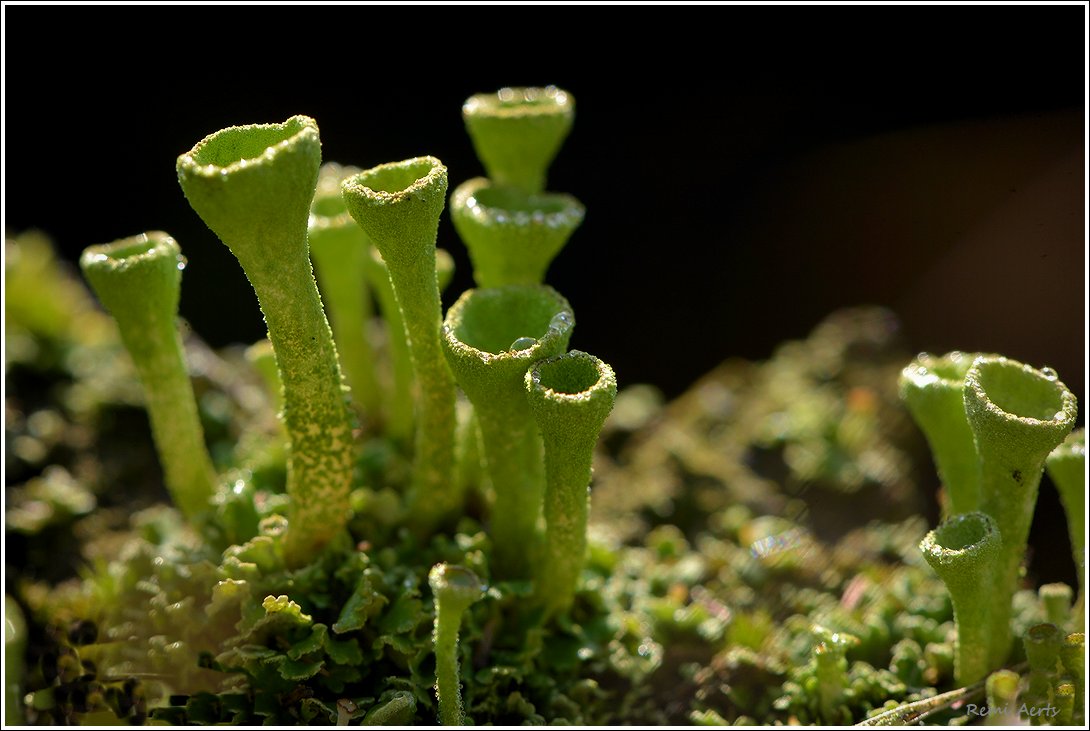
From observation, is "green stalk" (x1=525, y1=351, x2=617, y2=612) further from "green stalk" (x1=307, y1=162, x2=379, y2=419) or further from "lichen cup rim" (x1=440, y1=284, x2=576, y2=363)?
"green stalk" (x1=307, y1=162, x2=379, y2=419)


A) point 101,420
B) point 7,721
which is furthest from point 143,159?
point 7,721

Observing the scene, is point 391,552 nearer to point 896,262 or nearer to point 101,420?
point 101,420

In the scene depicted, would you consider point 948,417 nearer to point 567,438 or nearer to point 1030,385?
point 1030,385

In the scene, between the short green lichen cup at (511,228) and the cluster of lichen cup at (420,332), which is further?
the short green lichen cup at (511,228)

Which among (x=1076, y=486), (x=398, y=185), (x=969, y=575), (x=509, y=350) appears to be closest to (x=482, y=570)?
(x=509, y=350)
